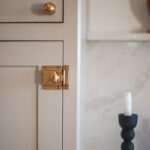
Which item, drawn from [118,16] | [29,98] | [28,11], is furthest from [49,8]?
[118,16]

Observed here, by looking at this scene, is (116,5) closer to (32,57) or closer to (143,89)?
(143,89)

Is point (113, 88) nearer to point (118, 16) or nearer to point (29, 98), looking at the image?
point (118, 16)

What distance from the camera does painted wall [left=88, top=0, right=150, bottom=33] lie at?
0.80 meters

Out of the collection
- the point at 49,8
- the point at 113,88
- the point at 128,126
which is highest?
the point at 49,8

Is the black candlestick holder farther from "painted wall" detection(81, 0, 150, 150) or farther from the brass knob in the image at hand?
the brass knob

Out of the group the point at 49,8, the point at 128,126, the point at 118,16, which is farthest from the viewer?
the point at 118,16

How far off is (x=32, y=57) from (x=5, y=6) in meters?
0.13

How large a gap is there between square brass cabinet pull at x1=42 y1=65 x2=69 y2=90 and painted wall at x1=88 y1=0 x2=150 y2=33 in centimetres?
37

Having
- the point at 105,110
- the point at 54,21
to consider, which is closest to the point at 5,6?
the point at 54,21

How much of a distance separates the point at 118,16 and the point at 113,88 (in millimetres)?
271

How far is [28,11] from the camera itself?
18.9 inches

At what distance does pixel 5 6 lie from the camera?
0.48 metres

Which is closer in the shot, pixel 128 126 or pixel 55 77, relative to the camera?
pixel 55 77

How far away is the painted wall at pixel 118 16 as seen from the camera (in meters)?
0.80
